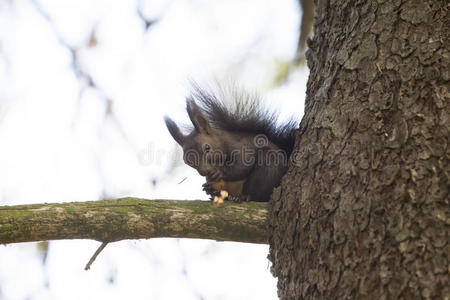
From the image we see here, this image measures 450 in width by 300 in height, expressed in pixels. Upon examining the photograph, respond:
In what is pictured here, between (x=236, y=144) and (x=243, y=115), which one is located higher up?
(x=243, y=115)

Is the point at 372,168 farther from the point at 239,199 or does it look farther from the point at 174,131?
the point at 174,131

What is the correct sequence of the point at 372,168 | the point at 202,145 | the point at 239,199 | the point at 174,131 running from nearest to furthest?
the point at 372,168, the point at 239,199, the point at 202,145, the point at 174,131

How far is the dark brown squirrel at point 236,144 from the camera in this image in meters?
2.32

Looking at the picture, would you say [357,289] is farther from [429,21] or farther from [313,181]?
[429,21]

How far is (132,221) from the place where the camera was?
1804 millimetres

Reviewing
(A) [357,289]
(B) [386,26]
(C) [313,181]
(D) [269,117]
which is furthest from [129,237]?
(B) [386,26]

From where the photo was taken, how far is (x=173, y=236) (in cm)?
186

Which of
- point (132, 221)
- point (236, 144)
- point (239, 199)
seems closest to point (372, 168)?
point (239, 199)

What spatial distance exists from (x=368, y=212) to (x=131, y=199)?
0.87m

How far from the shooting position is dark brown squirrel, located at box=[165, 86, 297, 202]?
91.4 inches

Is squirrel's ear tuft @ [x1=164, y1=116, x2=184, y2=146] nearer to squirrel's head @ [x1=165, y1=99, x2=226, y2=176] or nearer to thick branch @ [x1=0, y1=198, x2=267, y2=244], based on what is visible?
squirrel's head @ [x1=165, y1=99, x2=226, y2=176]

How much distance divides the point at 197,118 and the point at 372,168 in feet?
3.65

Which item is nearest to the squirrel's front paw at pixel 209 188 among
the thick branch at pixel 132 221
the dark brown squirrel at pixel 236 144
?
the dark brown squirrel at pixel 236 144

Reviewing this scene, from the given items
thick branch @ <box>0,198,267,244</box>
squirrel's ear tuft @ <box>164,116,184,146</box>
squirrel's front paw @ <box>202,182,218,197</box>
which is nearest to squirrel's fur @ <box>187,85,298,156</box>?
squirrel's ear tuft @ <box>164,116,184,146</box>
